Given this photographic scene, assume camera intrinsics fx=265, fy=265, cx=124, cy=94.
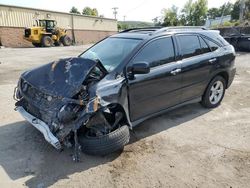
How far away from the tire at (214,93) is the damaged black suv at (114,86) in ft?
0.60

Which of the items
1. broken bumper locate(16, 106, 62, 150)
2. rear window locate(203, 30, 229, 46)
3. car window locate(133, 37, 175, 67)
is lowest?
broken bumper locate(16, 106, 62, 150)

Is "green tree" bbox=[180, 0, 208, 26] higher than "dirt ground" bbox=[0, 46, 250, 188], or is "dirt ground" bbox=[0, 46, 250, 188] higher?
"green tree" bbox=[180, 0, 208, 26]

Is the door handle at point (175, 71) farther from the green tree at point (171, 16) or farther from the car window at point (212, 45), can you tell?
the green tree at point (171, 16)

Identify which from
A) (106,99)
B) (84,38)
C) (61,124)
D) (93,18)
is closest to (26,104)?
(61,124)

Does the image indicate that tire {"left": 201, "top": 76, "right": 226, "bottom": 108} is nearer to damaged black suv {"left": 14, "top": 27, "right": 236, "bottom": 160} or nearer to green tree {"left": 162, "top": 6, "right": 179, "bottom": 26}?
damaged black suv {"left": 14, "top": 27, "right": 236, "bottom": 160}

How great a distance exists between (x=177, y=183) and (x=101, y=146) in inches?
43.9

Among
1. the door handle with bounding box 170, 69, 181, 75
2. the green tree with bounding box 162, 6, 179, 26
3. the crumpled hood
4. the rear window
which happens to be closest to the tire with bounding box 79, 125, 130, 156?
the crumpled hood

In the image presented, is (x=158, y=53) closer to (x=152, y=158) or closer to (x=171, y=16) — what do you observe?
(x=152, y=158)

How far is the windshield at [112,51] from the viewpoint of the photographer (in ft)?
14.3

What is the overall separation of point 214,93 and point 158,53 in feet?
6.83

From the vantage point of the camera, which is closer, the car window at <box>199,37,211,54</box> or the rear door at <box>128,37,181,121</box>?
the rear door at <box>128,37,181,121</box>

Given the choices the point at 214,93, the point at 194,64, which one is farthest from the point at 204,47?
the point at 214,93

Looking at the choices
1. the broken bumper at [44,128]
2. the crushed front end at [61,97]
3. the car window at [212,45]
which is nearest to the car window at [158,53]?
the crushed front end at [61,97]

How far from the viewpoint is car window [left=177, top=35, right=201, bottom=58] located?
5035 millimetres
